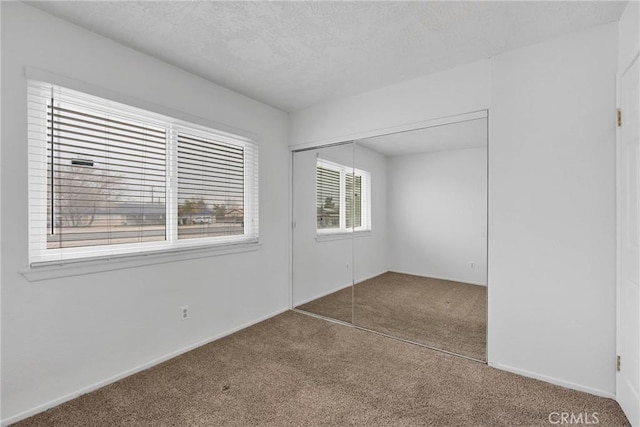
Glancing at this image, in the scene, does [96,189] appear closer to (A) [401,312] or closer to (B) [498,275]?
(A) [401,312]

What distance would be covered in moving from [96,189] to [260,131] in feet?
5.71

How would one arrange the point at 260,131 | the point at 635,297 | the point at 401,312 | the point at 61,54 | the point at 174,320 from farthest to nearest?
the point at 260,131, the point at 401,312, the point at 174,320, the point at 61,54, the point at 635,297

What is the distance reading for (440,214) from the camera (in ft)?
9.16

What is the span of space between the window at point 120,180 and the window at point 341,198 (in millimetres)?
972

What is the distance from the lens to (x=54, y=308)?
1934 mm

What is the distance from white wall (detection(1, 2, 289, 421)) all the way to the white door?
301 cm

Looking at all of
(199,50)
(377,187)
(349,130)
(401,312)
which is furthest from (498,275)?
(199,50)

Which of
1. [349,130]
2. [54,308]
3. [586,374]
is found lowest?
[586,374]

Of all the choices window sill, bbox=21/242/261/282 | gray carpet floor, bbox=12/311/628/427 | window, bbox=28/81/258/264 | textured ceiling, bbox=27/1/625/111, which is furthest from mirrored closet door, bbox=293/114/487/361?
window sill, bbox=21/242/261/282

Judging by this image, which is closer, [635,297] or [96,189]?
[635,297]

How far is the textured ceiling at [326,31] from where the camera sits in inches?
72.7

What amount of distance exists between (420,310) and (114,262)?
2683 mm

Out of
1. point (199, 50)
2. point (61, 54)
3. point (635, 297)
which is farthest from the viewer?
point (199, 50)

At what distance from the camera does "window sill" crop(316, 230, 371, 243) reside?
3.30m
